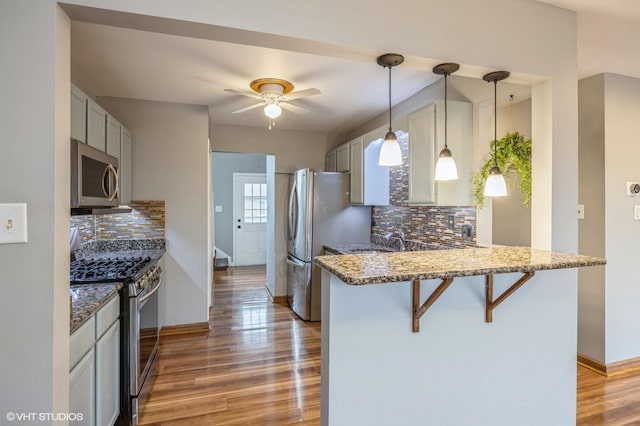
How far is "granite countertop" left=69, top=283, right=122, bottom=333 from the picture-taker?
140cm

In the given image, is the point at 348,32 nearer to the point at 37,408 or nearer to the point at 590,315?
the point at 37,408

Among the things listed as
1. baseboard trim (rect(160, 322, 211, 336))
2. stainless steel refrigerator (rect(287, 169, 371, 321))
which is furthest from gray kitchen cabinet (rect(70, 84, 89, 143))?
stainless steel refrigerator (rect(287, 169, 371, 321))

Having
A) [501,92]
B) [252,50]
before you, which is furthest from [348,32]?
[501,92]

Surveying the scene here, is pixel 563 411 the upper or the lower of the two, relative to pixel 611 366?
upper

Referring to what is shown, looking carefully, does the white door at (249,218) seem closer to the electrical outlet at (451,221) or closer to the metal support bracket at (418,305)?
the electrical outlet at (451,221)

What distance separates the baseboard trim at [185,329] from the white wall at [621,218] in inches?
143

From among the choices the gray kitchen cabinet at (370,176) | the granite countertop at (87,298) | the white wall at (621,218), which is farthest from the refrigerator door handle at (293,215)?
the white wall at (621,218)

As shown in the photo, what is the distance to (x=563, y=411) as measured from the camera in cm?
170

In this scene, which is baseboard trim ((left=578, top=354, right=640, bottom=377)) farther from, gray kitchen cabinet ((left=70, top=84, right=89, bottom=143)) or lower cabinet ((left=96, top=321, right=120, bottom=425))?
gray kitchen cabinet ((left=70, top=84, right=89, bottom=143))

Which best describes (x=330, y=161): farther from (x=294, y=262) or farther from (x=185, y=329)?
(x=185, y=329)

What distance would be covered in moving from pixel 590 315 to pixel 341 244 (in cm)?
241

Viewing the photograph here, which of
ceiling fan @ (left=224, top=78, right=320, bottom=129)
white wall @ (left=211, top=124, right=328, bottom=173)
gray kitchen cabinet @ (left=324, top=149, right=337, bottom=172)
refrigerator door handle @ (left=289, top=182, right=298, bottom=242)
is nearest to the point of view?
ceiling fan @ (left=224, top=78, right=320, bottom=129)

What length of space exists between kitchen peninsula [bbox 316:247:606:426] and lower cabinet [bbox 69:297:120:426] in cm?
104

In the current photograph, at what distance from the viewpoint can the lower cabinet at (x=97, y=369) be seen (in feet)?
4.59
